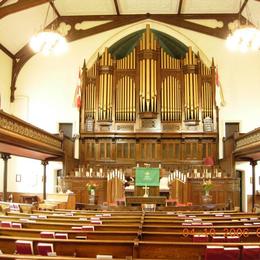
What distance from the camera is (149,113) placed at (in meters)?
21.2

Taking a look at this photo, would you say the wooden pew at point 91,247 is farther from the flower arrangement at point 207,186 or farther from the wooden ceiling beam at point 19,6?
the wooden ceiling beam at point 19,6

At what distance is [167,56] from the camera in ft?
72.8

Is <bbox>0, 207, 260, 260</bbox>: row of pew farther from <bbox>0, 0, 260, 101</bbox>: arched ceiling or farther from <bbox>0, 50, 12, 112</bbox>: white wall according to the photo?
<bbox>0, 50, 12, 112</bbox>: white wall

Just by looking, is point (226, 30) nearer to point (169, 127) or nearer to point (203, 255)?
point (169, 127)

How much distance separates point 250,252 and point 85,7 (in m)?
18.6

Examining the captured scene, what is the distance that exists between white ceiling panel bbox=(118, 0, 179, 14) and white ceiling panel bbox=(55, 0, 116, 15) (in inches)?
25.0

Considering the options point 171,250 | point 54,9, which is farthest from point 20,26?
point 171,250

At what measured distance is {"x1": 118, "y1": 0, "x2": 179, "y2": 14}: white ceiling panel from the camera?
21328 mm

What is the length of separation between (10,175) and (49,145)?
19.0ft

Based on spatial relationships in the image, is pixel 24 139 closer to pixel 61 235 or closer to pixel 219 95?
pixel 61 235

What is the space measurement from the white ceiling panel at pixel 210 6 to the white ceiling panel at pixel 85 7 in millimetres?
4009

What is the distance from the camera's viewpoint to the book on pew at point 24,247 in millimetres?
5809

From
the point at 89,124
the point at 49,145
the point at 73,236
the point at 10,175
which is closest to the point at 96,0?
the point at 89,124
